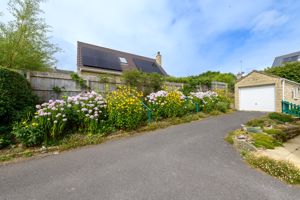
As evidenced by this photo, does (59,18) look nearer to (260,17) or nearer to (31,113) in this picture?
(31,113)

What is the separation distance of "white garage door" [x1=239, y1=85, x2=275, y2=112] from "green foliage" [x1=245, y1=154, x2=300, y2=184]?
9.46 m

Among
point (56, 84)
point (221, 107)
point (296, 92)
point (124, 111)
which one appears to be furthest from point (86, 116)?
point (296, 92)

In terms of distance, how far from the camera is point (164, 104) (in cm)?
712

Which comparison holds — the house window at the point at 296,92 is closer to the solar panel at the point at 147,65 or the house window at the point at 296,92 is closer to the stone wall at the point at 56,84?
the solar panel at the point at 147,65

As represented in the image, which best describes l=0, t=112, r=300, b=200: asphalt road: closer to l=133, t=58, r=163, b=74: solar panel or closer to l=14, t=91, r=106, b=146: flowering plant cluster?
l=14, t=91, r=106, b=146: flowering plant cluster

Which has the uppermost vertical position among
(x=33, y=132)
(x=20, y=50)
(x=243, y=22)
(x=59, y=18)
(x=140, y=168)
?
(x=243, y=22)

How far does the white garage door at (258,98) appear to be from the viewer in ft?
34.7

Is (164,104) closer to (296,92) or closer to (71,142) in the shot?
(71,142)

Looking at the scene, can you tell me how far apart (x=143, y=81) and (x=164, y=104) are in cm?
207

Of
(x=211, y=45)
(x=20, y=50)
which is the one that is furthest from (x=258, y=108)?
(x=20, y=50)

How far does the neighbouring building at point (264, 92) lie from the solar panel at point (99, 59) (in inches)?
438

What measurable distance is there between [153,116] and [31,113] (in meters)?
4.38

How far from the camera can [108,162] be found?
326cm

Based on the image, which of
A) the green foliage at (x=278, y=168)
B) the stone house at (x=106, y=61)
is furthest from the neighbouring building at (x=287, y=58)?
the green foliage at (x=278, y=168)
